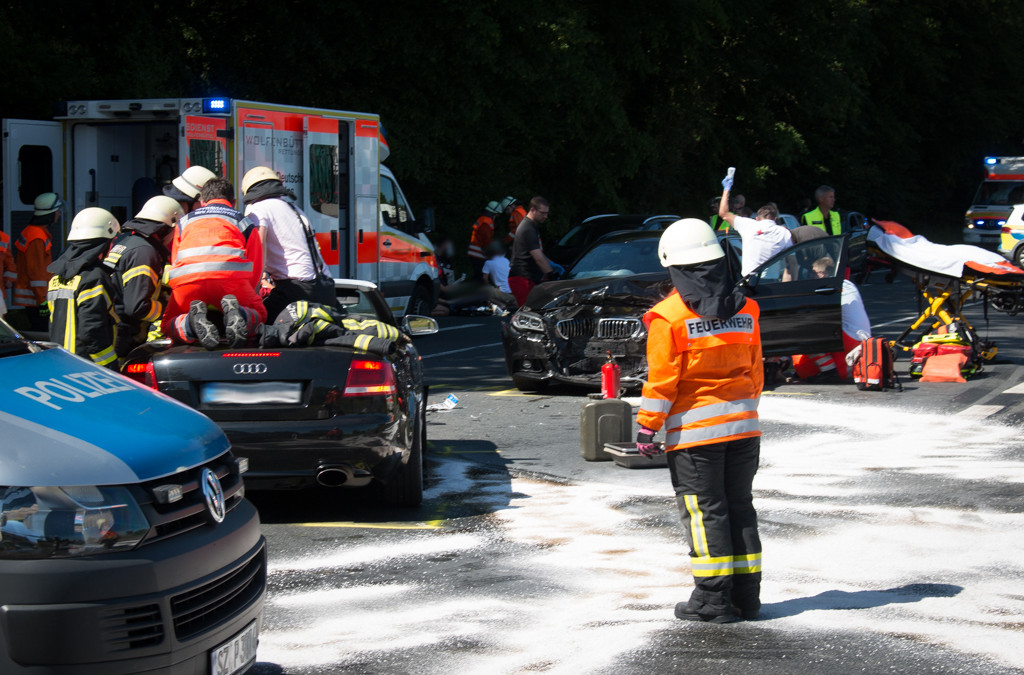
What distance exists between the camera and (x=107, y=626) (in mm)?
3418

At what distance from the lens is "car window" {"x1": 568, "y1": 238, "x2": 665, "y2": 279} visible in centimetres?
1307

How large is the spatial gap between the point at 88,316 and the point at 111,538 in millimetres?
4570

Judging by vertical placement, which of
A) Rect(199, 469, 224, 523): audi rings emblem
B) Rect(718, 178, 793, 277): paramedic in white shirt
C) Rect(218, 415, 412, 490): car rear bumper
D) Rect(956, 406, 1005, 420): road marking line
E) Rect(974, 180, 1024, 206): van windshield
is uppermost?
Rect(974, 180, 1024, 206): van windshield

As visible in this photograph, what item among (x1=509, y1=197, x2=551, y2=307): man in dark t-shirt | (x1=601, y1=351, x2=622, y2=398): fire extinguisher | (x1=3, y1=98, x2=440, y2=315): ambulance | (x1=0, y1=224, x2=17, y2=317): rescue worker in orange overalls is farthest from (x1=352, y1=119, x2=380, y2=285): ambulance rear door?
(x1=601, y1=351, x2=622, y2=398): fire extinguisher

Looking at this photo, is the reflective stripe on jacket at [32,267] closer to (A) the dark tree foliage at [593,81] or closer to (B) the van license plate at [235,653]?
(A) the dark tree foliage at [593,81]

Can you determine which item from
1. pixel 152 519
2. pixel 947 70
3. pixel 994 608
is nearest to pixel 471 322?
pixel 994 608

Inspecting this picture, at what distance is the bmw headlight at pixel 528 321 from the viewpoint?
12.0 metres

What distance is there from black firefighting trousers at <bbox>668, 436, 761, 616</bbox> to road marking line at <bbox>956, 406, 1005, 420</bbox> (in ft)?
20.3

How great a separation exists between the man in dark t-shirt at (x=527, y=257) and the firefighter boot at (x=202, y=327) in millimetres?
8202

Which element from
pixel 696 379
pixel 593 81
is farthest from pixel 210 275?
pixel 593 81

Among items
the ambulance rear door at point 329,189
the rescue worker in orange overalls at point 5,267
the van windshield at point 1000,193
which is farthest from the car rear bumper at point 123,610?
the van windshield at point 1000,193

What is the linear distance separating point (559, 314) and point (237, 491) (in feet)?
26.1

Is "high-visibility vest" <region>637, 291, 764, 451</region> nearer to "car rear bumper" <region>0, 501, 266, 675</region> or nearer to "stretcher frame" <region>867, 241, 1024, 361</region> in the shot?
"car rear bumper" <region>0, 501, 266, 675</region>

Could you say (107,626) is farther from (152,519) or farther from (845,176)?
(845,176)
